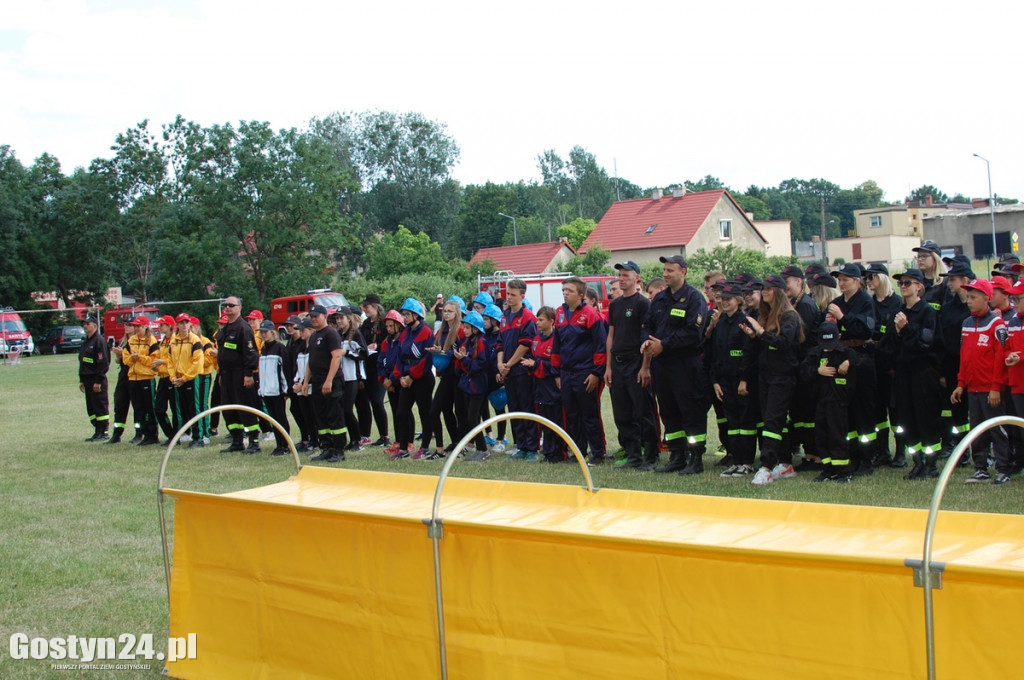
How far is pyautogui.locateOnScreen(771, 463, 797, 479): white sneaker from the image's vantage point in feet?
30.0

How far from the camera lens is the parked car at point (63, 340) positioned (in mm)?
49031

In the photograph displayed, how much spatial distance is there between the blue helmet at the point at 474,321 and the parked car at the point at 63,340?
139 ft

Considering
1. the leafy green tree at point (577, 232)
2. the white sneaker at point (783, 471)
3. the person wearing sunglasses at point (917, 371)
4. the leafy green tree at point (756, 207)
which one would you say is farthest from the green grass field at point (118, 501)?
the leafy green tree at point (756, 207)

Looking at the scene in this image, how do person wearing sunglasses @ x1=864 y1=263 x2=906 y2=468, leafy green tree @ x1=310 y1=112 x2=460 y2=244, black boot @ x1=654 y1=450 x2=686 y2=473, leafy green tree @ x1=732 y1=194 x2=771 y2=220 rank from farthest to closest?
leafy green tree @ x1=732 y1=194 x2=771 y2=220 → leafy green tree @ x1=310 y1=112 x2=460 y2=244 → black boot @ x1=654 y1=450 x2=686 y2=473 → person wearing sunglasses @ x1=864 y1=263 x2=906 y2=468

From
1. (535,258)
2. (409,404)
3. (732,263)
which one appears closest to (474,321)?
(409,404)

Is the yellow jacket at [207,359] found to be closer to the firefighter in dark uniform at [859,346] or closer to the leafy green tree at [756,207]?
the firefighter in dark uniform at [859,346]

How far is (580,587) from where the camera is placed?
3768 millimetres

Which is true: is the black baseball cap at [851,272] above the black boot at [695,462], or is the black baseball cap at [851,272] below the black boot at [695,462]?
above

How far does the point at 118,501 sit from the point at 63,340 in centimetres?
4351

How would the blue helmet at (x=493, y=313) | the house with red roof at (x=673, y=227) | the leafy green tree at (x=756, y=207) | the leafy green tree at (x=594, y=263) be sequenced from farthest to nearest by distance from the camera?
the leafy green tree at (x=756, y=207)
the house with red roof at (x=673, y=227)
the leafy green tree at (x=594, y=263)
the blue helmet at (x=493, y=313)

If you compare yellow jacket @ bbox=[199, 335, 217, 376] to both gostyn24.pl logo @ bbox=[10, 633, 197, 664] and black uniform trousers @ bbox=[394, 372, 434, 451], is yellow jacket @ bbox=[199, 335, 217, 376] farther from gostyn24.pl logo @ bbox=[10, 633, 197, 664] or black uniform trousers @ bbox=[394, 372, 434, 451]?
gostyn24.pl logo @ bbox=[10, 633, 197, 664]

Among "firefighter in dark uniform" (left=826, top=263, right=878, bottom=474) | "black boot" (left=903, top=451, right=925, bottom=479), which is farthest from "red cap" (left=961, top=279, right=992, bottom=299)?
"black boot" (left=903, top=451, right=925, bottom=479)

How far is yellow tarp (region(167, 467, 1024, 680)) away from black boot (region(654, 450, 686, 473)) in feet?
16.2

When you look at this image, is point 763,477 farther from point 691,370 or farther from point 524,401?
point 524,401
